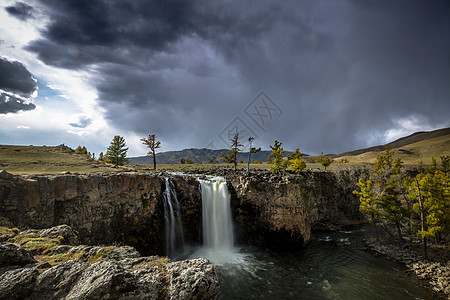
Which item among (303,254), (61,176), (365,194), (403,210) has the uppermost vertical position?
(61,176)

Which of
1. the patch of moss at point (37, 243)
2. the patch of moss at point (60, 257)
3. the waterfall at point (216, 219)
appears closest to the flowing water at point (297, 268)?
the waterfall at point (216, 219)

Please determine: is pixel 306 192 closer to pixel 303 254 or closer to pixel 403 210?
pixel 303 254

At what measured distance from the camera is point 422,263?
1802 cm

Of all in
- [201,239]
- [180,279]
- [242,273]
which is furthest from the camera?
[201,239]

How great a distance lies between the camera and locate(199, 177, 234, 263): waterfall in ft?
78.0

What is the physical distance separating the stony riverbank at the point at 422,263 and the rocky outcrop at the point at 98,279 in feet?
66.9

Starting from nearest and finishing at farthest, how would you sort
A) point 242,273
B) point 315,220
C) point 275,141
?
point 242,273 → point 315,220 → point 275,141

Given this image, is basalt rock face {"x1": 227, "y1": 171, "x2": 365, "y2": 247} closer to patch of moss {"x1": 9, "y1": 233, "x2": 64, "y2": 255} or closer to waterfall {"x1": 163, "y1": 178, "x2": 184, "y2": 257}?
waterfall {"x1": 163, "y1": 178, "x2": 184, "y2": 257}

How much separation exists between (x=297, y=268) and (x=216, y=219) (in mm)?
10705

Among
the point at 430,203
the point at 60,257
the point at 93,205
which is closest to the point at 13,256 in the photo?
the point at 60,257

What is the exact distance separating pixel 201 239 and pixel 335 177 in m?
29.1

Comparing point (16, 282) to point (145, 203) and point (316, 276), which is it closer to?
point (145, 203)

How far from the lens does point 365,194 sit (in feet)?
71.6

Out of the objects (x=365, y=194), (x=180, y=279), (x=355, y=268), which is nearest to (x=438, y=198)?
(x=365, y=194)
